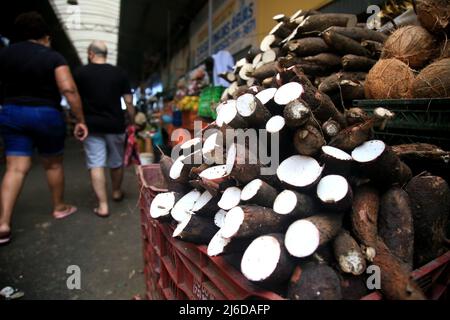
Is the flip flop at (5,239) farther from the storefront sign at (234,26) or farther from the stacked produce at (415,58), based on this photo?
the storefront sign at (234,26)

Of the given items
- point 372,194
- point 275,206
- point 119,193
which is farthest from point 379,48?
point 119,193

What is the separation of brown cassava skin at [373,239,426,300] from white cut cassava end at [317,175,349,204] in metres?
0.24

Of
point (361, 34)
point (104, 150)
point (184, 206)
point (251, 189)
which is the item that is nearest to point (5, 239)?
point (104, 150)

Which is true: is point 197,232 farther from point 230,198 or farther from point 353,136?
point 353,136

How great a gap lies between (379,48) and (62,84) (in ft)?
8.95

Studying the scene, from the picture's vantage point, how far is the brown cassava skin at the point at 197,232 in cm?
121

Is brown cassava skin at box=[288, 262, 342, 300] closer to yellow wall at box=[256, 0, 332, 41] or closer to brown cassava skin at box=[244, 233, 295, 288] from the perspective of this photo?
brown cassava skin at box=[244, 233, 295, 288]

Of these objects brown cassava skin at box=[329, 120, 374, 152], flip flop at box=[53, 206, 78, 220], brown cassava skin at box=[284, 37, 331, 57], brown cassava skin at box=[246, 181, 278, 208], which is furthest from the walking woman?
brown cassava skin at box=[329, 120, 374, 152]

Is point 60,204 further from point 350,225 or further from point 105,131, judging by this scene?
point 350,225

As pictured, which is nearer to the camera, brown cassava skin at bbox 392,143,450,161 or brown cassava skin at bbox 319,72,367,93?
brown cassava skin at bbox 392,143,450,161

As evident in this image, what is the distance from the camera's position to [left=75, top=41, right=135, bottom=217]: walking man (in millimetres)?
3434

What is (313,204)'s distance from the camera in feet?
3.62

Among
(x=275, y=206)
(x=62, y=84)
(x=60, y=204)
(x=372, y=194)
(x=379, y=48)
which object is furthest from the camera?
(x=60, y=204)

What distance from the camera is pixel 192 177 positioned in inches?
56.1
